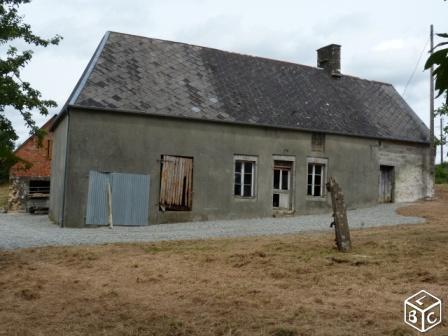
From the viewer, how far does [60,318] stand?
6059mm

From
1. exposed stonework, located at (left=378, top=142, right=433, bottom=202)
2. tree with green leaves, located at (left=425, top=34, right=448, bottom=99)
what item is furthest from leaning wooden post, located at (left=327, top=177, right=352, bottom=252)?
exposed stonework, located at (left=378, top=142, right=433, bottom=202)

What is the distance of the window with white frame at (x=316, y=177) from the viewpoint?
68.4ft

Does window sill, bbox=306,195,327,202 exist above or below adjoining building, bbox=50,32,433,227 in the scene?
below

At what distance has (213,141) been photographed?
18828 millimetres

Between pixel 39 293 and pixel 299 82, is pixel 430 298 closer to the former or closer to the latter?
pixel 39 293

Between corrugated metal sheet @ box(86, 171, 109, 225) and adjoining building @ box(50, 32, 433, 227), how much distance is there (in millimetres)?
33

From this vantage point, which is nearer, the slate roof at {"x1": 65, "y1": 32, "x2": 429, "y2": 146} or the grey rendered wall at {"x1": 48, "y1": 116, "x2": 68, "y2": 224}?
the grey rendered wall at {"x1": 48, "y1": 116, "x2": 68, "y2": 224}

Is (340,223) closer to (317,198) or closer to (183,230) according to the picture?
(183,230)

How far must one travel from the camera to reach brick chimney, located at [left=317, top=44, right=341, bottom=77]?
25.1 metres

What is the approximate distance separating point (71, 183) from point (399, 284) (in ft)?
39.5

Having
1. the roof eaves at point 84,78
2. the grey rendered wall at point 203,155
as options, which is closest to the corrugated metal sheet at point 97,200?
the grey rendered wall at point 203,155

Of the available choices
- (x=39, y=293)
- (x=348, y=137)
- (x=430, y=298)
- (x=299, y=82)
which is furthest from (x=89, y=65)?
(x=430, y=298)

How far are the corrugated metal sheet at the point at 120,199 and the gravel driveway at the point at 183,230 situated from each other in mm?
628

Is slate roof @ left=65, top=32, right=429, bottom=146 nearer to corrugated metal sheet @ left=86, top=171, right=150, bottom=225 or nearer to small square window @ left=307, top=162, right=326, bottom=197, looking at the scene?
small square window @ left=307, top=162, right=326, bottom=197
